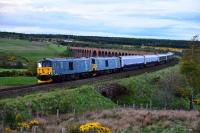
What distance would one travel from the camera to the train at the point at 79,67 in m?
48.4

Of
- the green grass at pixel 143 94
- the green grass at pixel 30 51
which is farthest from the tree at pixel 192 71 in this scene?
the green grass at pixel 30 51

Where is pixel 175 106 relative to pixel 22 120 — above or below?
below

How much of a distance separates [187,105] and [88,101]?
16802 mm

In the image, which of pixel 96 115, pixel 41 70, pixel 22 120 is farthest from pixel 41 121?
pixel 41 70

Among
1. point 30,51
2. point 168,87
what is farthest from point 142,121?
point 30,51

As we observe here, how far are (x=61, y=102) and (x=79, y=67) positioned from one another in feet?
61.5

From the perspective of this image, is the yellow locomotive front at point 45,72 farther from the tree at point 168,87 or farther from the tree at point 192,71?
the tree at point 192,71

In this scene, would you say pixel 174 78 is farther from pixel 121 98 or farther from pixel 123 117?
pixel 123 117

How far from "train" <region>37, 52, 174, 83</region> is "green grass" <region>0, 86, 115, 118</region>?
6189mm

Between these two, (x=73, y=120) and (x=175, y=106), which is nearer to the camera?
(x=73, y=120)

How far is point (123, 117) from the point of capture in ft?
103

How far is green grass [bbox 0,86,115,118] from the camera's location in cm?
3216

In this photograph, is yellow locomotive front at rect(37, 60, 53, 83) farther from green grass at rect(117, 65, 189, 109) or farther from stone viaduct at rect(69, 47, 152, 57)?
stone viaduct at rect(69, 47, 152, 57)

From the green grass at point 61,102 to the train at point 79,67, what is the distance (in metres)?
6.19
